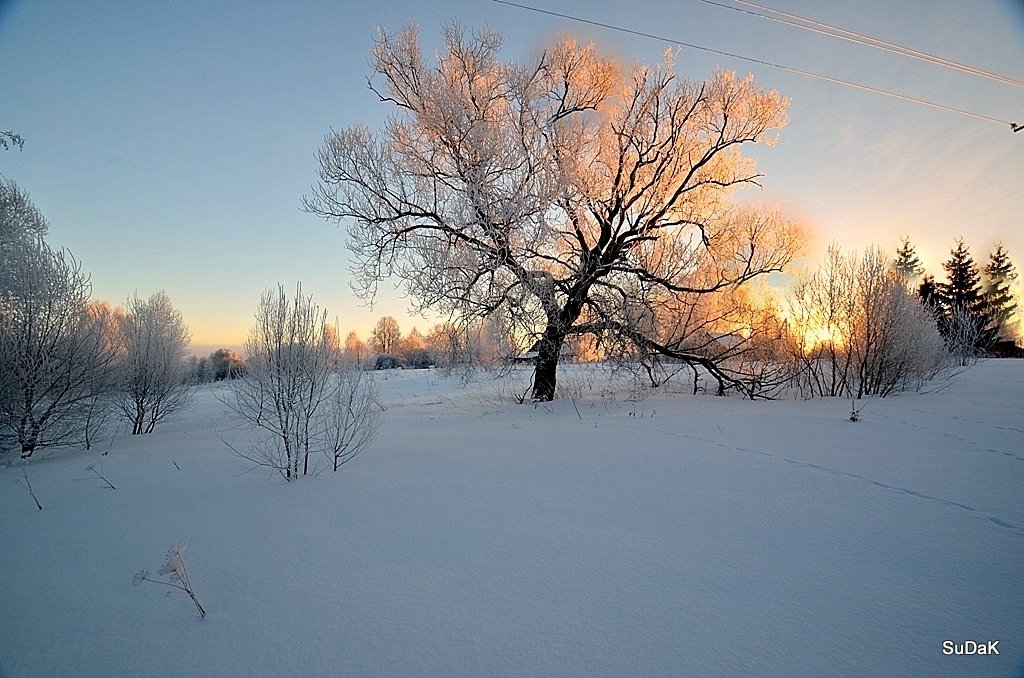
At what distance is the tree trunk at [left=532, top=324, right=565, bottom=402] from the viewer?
10.2 m

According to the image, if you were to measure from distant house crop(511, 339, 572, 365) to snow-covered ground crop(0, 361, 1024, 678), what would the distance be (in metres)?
5.30

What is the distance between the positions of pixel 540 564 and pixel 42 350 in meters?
8.59

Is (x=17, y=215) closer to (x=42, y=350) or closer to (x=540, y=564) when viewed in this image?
(x=42, y=350)

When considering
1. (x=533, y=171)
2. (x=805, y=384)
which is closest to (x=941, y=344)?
(x=805, y=384)

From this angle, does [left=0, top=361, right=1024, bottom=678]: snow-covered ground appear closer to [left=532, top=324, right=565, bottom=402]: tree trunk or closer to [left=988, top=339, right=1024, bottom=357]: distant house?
[left=532, top=324, right=565, bottom=402]: tree trunk

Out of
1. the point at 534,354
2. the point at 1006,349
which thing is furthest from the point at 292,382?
the point at 1006,349

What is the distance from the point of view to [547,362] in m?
10.8

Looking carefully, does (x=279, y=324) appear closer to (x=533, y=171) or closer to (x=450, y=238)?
(x=450, y=238)

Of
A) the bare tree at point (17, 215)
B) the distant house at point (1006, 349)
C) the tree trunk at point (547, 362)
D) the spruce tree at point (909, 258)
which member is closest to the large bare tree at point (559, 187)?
the tree trunk at point (547, 362)

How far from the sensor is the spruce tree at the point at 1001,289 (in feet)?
95.6

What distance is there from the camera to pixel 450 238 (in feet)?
31.9

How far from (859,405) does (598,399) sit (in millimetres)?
5303

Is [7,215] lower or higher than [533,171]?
lower

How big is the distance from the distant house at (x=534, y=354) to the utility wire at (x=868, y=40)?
23.0 ft
